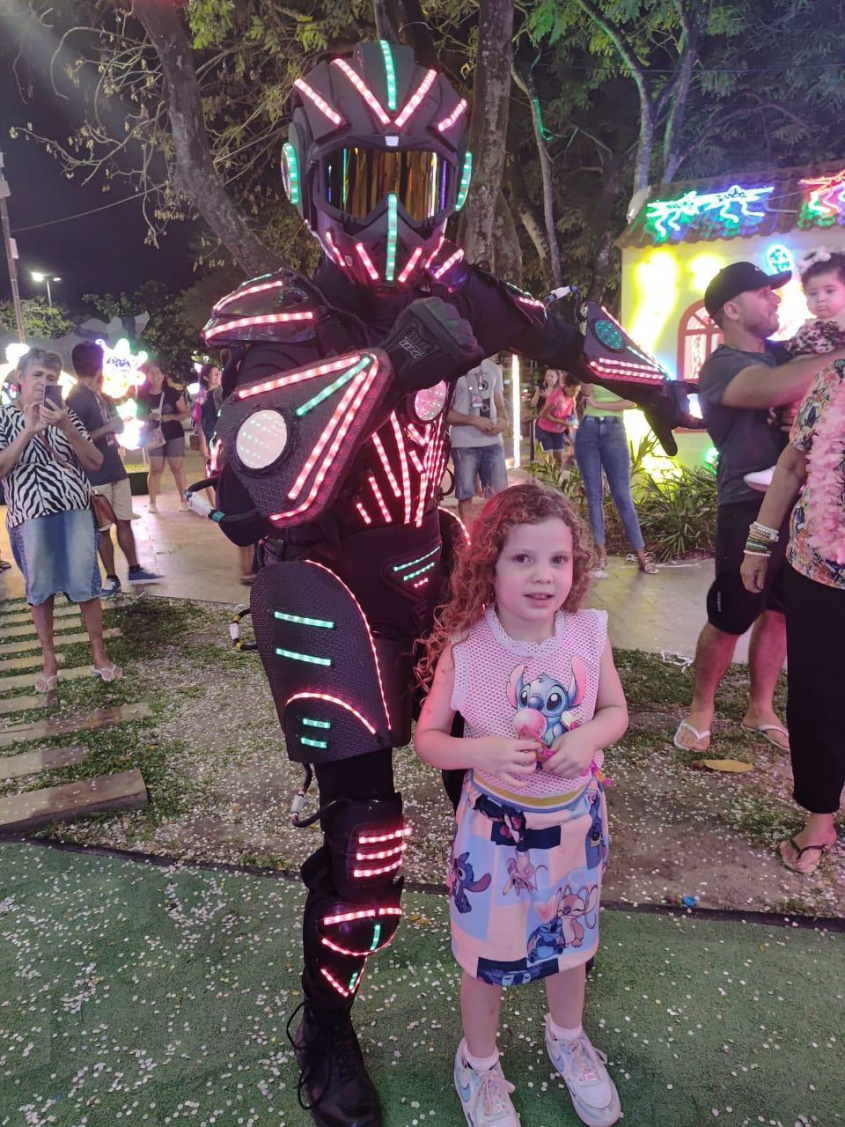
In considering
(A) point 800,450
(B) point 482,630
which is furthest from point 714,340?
(B) point 482,630

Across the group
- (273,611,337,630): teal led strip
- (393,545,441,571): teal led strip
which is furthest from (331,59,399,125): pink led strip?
(273,611,337,630): teal led strip

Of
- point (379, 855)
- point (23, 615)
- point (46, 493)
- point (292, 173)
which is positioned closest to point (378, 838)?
point (379, 855)

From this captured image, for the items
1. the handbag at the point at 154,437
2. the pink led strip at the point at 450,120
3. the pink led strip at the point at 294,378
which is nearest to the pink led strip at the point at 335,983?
the pink led strip at the point at 294,378

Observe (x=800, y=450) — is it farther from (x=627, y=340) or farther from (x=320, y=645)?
(x=320, y=645)

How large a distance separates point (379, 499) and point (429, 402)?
263 mm

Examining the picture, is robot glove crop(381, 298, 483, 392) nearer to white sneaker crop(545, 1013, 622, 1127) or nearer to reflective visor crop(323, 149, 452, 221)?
reflective visor crop(323, 149, 452, 221)

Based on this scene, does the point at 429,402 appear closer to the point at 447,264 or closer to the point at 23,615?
the point at 447,264

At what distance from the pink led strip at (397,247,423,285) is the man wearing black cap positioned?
173cm

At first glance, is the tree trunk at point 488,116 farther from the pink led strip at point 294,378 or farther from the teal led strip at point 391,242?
the pink led strip at point 294,378

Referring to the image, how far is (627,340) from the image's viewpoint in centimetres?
237

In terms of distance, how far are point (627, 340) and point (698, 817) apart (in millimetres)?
1859

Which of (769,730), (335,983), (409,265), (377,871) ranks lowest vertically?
(769,730)

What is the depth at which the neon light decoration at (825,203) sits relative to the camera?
838 cm

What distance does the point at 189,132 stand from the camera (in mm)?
8859
